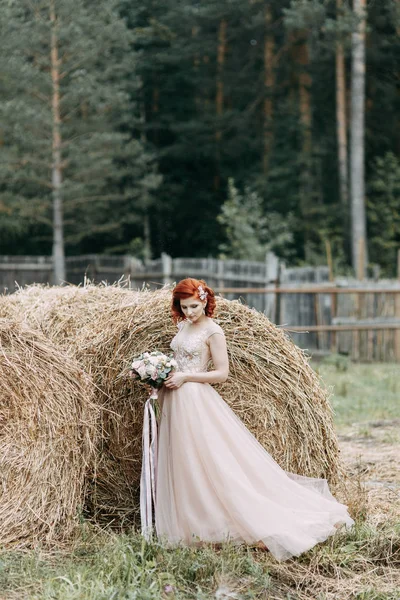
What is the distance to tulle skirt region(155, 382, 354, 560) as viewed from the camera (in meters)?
4.57

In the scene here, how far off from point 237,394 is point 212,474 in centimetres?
89

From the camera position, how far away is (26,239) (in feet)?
89.7

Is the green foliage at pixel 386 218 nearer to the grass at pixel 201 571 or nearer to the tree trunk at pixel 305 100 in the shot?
the tree trunk at pixel 305 100

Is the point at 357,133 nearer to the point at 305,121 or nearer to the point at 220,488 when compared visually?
the point at 305,121

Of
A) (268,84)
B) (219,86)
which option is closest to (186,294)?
(268,84)

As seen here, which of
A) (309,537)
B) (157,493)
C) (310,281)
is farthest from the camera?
(310,281)

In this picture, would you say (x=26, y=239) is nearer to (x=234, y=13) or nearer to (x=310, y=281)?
(x=234, y=13)

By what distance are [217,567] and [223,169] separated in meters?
24.5

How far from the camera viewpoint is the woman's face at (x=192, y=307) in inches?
194

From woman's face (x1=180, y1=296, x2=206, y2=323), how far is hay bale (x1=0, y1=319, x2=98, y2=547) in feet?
2.31

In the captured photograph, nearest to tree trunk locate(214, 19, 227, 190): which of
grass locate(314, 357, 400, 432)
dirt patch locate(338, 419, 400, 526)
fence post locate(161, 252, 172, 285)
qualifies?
fence post locate(161, 252, 172, 285)

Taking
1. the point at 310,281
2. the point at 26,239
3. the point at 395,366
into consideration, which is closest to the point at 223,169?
the point at 26,239

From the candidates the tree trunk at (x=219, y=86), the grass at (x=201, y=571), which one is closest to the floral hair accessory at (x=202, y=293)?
the grass at (x=201, y=571)

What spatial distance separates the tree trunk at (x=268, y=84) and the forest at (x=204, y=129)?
41 millimetres
